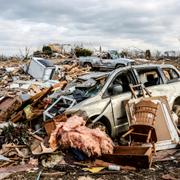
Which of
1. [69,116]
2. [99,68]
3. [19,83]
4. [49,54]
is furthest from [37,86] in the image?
[49,54]

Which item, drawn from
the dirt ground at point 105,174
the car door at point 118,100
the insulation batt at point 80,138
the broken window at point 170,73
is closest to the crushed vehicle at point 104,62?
the broken window at point 170,73

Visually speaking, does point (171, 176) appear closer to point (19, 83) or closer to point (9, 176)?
point (9, 176)

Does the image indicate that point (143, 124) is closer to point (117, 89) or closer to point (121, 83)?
point (117, 89)

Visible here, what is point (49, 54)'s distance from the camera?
153 feet

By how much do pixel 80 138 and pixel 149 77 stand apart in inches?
151

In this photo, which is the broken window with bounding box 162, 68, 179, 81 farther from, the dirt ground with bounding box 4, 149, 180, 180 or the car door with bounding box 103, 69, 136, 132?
the dirt ground with bounding box 4, 149, 180, 180

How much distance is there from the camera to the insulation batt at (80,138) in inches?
333

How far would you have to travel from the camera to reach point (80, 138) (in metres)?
A: 8.55

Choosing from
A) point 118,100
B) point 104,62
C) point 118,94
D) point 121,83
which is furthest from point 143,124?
point 104,62

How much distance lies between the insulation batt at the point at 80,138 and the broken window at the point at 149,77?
2.86 metres

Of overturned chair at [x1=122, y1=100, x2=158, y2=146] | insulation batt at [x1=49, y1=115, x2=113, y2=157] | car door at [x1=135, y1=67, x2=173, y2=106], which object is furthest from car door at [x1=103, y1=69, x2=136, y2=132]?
insulation batt at [x1=49, y1=115, x2=113, y2=157]

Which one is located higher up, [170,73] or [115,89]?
[170,73]

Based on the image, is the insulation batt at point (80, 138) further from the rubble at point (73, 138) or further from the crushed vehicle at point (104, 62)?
the crushed vehicle at point (104, 62)

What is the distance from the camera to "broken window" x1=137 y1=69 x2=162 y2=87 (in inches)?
448
